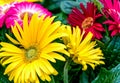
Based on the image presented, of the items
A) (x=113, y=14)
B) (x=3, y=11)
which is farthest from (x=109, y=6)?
(x=3, y=11)

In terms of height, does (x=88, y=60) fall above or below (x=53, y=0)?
below

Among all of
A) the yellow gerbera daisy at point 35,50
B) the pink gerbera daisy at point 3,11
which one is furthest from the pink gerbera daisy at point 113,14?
the pink gerbera daisy at point 3,11

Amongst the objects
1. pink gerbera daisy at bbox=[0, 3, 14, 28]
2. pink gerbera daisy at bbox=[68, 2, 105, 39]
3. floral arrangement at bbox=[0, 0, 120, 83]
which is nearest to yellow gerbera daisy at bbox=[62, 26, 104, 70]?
floral arrangement at bbox=[0, 0, 120, 83]

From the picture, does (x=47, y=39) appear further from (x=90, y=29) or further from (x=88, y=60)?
(x=90, y=29)

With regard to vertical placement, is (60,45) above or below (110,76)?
above

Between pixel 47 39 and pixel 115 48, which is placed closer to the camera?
pixel 47 39

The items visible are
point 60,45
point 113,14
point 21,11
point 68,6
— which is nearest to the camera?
point 60,45

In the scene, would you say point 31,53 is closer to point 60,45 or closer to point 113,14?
point 60,45

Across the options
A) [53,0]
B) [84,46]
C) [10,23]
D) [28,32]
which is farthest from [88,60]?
[53,0]
